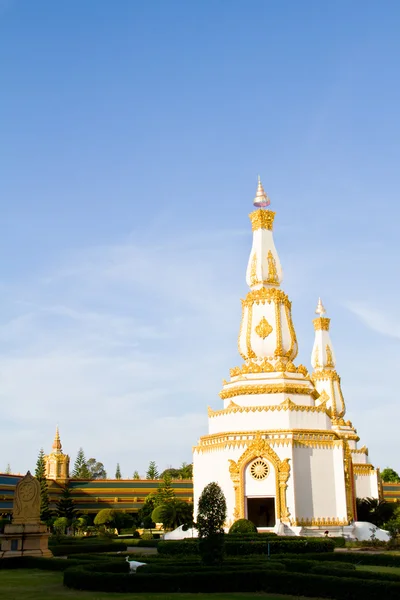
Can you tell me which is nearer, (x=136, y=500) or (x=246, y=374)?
(x=246, y=374)

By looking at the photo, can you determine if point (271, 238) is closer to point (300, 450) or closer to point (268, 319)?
point (268, 319)

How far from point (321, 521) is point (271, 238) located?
20673 mm

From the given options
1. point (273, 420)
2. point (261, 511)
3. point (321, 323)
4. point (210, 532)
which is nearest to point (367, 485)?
point (321, 323)

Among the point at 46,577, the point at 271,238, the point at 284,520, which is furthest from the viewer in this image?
the point at 271,238

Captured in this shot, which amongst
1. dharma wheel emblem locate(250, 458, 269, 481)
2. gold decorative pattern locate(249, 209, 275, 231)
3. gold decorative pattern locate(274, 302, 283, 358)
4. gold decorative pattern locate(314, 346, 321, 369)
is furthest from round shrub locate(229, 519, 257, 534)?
gold decorative pattern locate(314, 346, 321, 369)

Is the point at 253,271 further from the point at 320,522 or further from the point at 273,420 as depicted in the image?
the point at 320,522

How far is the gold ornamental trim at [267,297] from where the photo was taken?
49.1 m

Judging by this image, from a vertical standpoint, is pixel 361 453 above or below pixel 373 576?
above

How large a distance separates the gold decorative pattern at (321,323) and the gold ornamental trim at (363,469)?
44.7ft

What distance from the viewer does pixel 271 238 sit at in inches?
2025

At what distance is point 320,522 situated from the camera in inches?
1651

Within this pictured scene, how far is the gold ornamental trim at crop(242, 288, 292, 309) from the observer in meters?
49.1

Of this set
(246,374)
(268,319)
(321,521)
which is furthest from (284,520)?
(268,319)

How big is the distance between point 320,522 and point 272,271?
18.0 m
